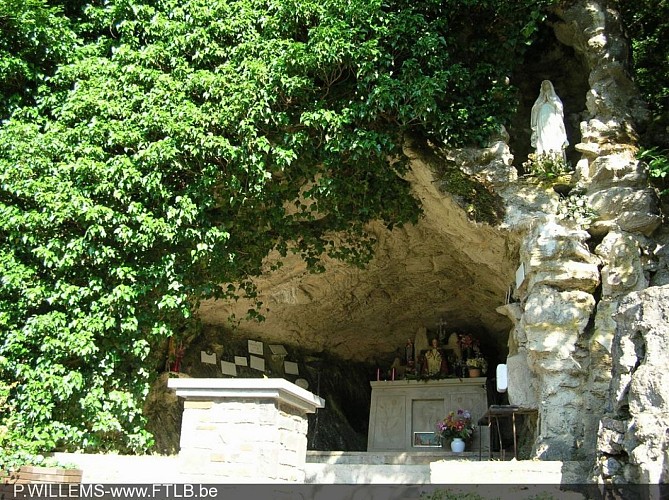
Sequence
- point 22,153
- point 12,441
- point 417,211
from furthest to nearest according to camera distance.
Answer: point 417,211 < point 22,153 < point 12,441

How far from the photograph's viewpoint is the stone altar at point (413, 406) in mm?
11250

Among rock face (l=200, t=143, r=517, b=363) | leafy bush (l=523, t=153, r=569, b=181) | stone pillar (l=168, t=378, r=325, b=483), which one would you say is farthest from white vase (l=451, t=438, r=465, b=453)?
stone pillar (l=168, t=378, r=325, b=483)

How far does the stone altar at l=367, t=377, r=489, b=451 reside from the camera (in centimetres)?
1125

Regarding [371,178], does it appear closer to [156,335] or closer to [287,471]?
[156,335]

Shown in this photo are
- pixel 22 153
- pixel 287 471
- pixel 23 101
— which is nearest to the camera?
pixel 287 471

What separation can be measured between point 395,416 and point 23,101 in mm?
7712

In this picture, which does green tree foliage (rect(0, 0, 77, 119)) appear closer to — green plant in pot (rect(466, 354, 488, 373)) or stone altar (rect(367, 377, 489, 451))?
stone altar (rect(367, 377, 489, 451))

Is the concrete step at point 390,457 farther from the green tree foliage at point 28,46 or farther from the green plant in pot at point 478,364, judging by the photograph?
the green tree foliage at point 28,46

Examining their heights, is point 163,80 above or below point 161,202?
above

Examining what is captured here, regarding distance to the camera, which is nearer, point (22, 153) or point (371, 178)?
point (22, 153)

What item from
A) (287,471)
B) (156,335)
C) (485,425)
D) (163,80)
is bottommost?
(287,471)

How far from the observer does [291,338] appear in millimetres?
12828

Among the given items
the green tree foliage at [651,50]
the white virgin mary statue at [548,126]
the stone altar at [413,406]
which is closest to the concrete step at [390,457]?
the stone altar at [413,406]

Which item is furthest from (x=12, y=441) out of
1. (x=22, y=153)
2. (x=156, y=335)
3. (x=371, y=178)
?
(x=371, y=178)
